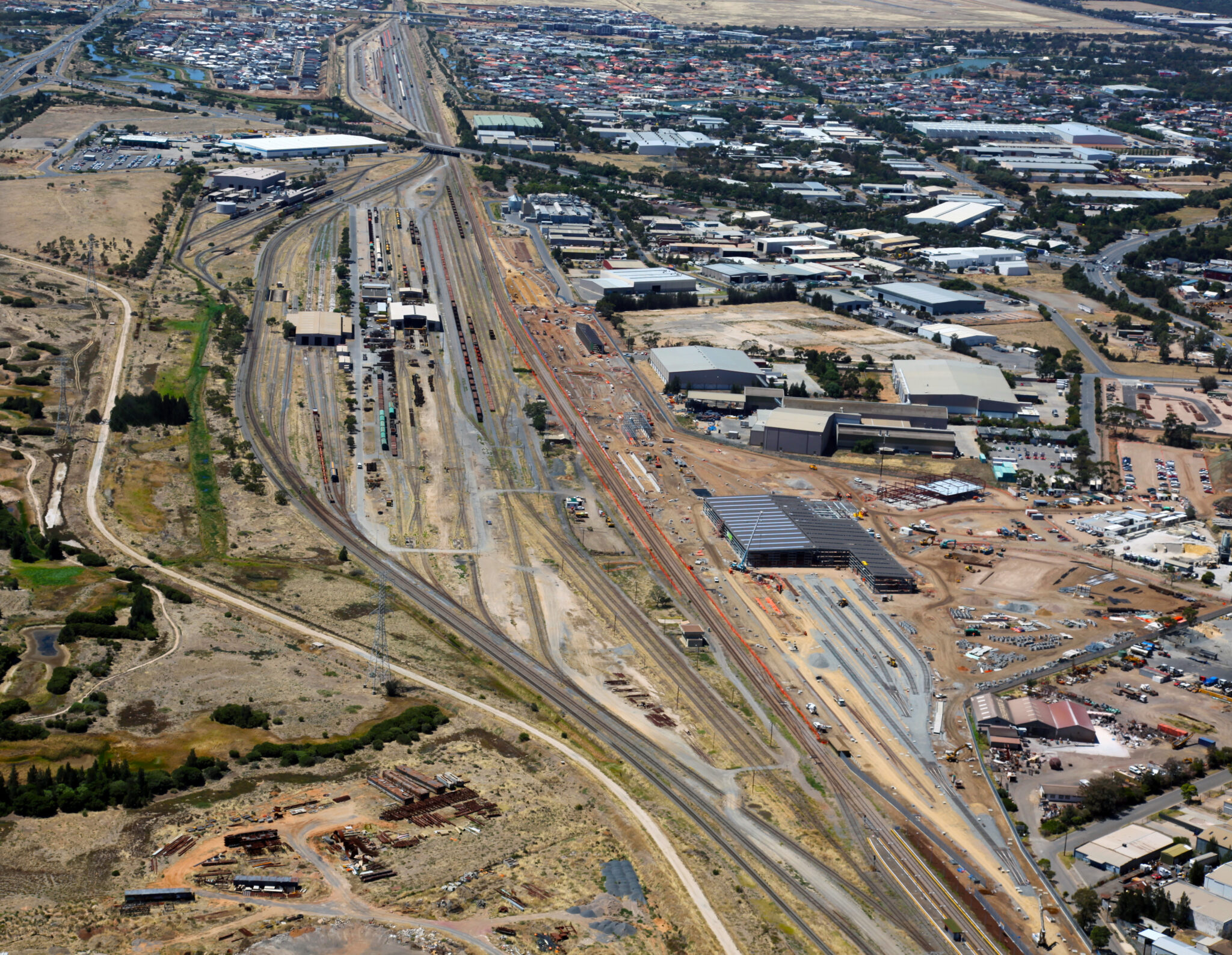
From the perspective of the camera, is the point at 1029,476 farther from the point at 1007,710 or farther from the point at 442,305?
the point at 442,305

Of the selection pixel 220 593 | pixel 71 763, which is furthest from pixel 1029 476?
pixel 71 763

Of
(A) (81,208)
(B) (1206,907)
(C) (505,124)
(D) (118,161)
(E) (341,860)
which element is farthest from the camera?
(C) (505,124)

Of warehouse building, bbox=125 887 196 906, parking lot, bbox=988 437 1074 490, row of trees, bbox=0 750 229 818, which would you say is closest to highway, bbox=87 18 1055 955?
warehouse building, bbox=125 887 196 906

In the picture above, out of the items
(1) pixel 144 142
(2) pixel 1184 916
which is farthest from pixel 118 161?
(2) pixel 1184 916

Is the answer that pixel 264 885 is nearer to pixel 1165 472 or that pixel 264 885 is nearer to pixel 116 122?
pixel 1165 472

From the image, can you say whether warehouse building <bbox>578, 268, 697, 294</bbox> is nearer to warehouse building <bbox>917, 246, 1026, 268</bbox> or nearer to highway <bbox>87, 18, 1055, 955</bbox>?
Result: highway <bbox>87, 18, 1055, 955</bbox>

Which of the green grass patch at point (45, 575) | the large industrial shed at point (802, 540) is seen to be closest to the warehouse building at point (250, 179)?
the large industrial shed at point (802, 540)
